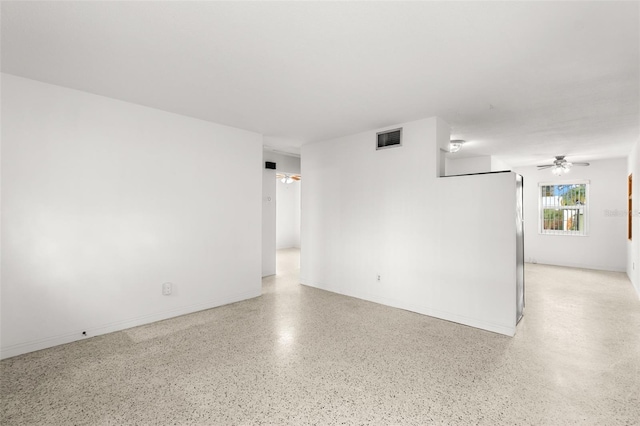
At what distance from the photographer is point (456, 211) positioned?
3748 mm

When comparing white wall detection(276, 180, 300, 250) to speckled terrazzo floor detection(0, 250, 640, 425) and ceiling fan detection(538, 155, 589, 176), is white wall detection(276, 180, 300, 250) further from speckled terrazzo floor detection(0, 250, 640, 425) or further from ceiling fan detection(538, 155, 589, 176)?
ceiling fan detection(538, 155, 589, 176)

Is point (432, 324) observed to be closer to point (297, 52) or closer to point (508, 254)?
point (508, 254)

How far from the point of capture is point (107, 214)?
3301 mm

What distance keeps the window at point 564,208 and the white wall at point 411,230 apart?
5.50m

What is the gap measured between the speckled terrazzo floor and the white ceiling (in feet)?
8.76

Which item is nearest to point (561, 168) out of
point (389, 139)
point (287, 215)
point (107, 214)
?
point (389, 139)

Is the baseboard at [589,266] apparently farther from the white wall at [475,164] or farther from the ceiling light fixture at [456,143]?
the ceiling light fixture at [456,143]

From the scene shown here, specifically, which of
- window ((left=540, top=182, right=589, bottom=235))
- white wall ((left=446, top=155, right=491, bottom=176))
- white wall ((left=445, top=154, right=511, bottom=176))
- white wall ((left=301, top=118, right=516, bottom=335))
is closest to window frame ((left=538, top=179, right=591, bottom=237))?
window ((left=540, top=182, right=589, bottom=235))

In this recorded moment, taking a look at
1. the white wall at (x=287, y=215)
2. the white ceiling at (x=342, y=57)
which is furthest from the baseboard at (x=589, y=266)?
Result: the white wall at (x=287, y=215)

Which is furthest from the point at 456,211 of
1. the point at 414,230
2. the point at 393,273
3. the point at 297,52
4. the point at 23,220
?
the point at 23,220

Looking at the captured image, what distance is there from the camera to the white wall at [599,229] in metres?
6.69

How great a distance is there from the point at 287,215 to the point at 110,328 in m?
7.91

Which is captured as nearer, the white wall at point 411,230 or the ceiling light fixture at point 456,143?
the white wall at point 411,230

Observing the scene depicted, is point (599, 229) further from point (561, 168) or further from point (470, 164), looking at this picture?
point (470, 164)
